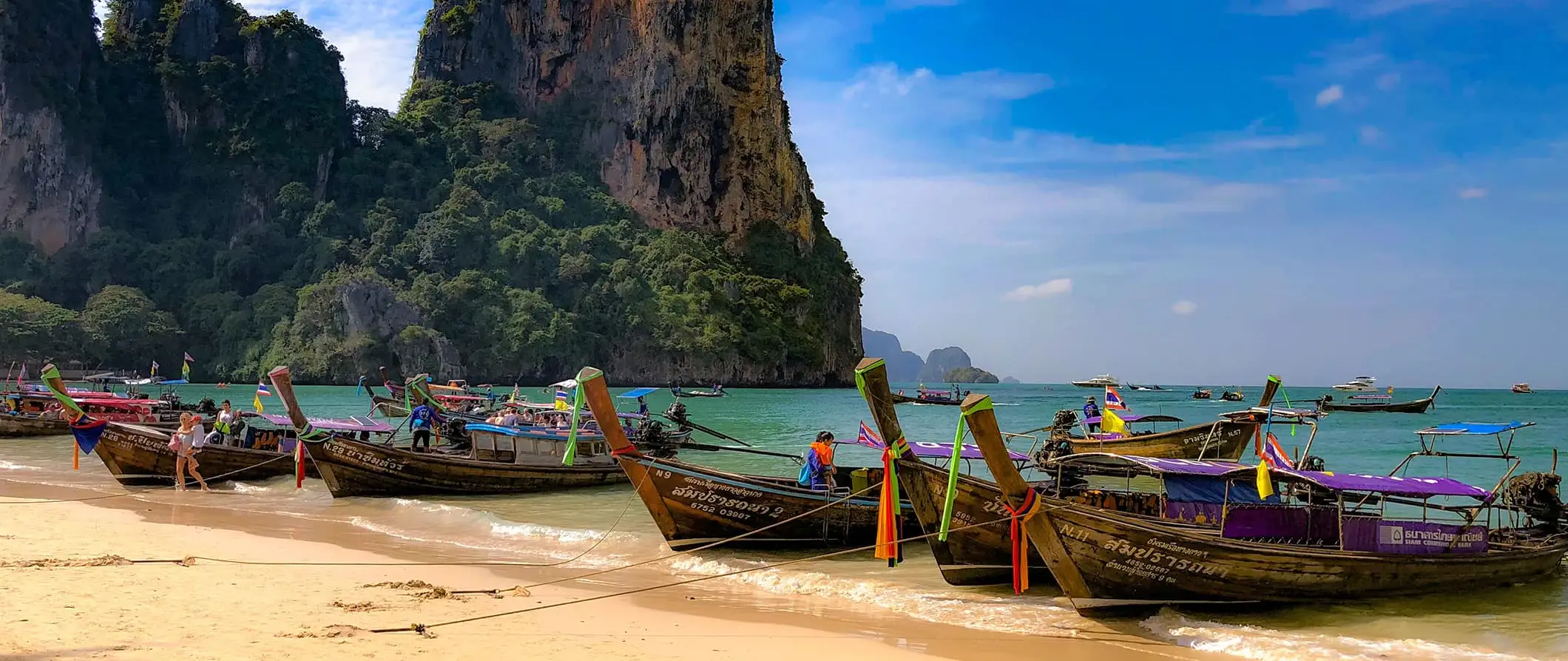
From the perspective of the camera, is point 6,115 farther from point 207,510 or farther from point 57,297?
point 207,510

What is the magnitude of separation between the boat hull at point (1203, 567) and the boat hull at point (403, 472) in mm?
11665

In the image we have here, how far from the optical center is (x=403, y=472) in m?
17.5

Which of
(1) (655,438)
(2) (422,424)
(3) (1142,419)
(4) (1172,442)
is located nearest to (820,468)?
(1) (655,438)

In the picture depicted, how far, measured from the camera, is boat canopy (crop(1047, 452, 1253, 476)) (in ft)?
34.9

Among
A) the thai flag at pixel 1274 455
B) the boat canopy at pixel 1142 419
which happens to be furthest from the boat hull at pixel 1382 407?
the boat canopy at pixel 1142 419

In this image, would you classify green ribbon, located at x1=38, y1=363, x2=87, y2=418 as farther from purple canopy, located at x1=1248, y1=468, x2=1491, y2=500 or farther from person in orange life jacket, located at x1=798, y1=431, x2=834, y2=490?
purple canopy, located at x1=1248, y1=468, x2=1491, y2=500

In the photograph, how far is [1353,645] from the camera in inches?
356

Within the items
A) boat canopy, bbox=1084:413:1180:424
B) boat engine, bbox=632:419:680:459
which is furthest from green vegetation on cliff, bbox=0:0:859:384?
boat canopy, bbox=1084:413:1180:424

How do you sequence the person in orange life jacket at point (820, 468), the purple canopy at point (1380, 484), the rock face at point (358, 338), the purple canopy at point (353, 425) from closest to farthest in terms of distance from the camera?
the purple canopy at point (1380, 484), the person in orange life jacket at point (820, 468), the purple canopy at point (353, 425), the rock face at point (358, 338)

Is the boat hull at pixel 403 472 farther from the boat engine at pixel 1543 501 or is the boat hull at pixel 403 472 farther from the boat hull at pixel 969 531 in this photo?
the boat engine at pixel 1543 501

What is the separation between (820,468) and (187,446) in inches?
484

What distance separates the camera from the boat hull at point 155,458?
18828mm

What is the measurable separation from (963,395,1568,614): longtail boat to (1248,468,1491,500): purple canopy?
0.02 m

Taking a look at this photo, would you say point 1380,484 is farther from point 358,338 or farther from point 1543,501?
point 358,338
